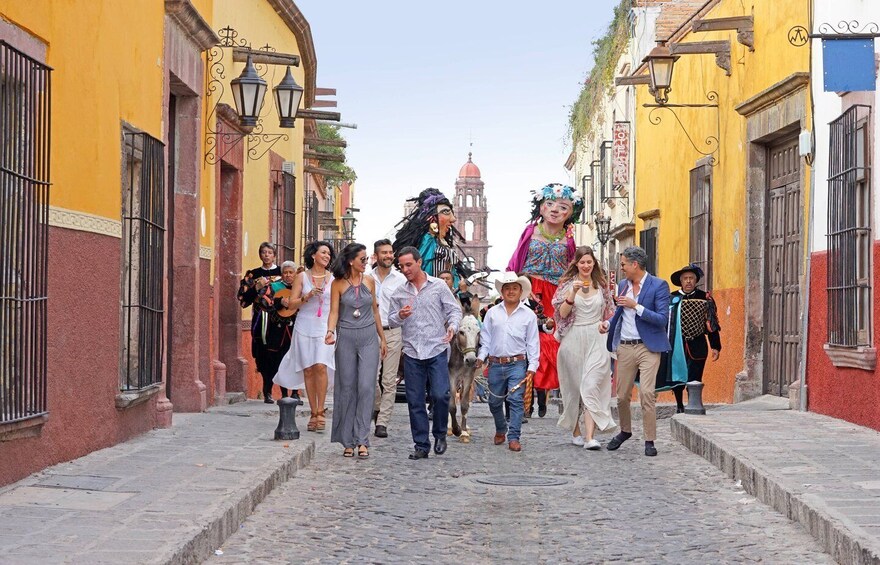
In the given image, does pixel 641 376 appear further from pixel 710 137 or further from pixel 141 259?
pixel 710 137

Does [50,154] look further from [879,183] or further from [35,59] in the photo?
[879,183]

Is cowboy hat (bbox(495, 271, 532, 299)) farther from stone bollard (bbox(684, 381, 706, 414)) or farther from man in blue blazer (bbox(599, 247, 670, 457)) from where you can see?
stone bollard (bbox(684, 381, 706, 414))

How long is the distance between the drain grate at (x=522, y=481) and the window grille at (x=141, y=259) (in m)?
3.26

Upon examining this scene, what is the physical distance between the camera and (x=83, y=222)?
33.8 feet

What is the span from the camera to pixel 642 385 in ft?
39.7

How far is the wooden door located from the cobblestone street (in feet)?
16.1

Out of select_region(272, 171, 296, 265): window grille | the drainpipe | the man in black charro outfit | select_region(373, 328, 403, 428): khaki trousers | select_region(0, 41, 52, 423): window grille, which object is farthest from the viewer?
select_region(272, 171, 296, 265): window grille

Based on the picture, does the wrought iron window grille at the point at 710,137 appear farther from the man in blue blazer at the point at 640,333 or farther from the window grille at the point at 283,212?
the man in blue blazer at the point at 640,333

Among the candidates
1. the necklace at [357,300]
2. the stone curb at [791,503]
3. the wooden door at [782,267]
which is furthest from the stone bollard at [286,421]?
the wooden door at [782,267]

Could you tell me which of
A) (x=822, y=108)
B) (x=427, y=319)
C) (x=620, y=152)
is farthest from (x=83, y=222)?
(x=620, y=152)

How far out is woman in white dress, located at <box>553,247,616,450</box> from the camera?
1267cm

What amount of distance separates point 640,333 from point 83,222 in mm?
4588

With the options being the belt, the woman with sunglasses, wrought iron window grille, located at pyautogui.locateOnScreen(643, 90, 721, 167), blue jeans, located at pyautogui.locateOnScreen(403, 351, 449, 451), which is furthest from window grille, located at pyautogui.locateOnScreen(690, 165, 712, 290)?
the woman with sunglasses

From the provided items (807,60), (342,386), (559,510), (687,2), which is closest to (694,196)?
(807,60)
